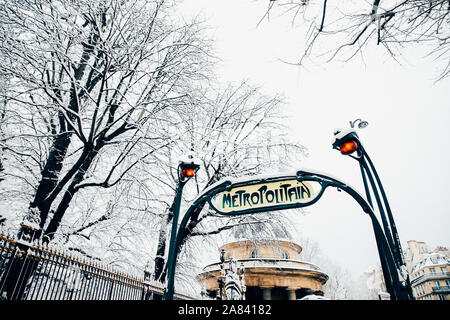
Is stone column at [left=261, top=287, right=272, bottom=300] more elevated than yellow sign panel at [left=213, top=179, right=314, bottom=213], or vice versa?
yellow sign panel at [left=213, top=179, right=314, bottom=213]

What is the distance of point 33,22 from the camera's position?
6.14 m

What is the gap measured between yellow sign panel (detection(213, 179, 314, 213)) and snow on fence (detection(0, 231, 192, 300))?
4276 mm

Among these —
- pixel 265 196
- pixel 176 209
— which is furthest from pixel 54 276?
pixel 265 196

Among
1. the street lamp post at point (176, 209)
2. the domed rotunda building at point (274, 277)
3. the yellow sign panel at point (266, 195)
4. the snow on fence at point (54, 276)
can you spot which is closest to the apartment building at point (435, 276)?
the domed rotunda building at point (274, 277)

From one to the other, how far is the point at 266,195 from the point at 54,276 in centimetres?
581

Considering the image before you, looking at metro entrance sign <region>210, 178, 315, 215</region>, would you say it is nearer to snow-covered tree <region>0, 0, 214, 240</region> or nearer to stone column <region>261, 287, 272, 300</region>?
snow-covered tree <region>0, 0, 214, 240</region>

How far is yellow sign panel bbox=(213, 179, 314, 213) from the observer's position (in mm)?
3877

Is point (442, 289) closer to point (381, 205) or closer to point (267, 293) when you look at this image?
point (267, 293)

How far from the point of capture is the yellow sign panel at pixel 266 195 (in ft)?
12.7

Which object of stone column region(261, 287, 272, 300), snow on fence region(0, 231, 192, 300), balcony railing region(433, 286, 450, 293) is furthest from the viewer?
balcony railing region(433, 286, 450, 293)

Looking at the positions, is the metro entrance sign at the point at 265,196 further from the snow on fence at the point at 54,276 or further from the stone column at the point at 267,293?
the stone column at the point at 267,293

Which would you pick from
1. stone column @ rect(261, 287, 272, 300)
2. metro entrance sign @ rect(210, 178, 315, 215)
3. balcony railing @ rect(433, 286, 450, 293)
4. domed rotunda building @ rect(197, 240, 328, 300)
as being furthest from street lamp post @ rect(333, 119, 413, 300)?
balcony railing @ rect(433, 286, 450, 293)

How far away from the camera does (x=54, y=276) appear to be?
5945 mm

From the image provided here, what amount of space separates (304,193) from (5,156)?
34.4 feet
